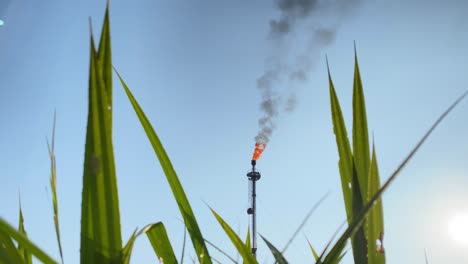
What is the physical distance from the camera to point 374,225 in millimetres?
639

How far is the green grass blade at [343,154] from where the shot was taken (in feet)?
2.27

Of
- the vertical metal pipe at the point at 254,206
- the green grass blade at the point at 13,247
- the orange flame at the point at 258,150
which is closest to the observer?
the green grass blade at the point at 13,247

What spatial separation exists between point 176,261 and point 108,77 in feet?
1.09

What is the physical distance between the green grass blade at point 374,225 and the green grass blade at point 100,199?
327 millimetres

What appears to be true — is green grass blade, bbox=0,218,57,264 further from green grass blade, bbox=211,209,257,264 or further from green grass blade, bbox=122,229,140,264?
green grass blade, bbox=211,209,257,264

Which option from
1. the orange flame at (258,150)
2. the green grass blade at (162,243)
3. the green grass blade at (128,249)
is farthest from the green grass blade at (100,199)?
the orange flame at (258,150)

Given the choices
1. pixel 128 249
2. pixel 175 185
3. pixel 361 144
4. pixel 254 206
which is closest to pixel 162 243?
pixel 175 185

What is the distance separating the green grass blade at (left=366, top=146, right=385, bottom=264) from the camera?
617 millimetres

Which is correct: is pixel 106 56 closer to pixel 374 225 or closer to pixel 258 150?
pixel 374 225

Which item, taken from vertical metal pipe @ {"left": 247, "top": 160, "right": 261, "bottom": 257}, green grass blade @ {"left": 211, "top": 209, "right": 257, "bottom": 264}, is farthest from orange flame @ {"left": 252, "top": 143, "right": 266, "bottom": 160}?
green grass blade @ {"left": 211, "top": 209, "right": 257, "bottom": 264}

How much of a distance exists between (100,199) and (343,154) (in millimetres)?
380

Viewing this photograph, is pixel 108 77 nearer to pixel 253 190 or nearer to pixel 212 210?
pixel 212 210

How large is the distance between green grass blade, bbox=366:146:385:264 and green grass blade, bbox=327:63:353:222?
3 cm

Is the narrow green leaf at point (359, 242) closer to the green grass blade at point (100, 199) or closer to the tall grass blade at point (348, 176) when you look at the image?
the tall grass blade at point (348, 176)
